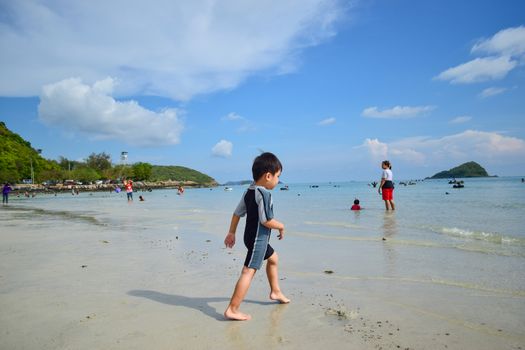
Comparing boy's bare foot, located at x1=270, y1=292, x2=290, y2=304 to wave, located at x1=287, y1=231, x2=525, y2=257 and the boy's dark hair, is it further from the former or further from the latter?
wave, located at x1=287, y1=231, x2=525, y2=257

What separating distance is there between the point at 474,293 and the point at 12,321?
5.03m

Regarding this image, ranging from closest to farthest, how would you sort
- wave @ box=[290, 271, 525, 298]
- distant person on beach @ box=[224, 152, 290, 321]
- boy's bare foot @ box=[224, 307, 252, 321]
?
boy's bare foot @ box=[224, 307, 252, 321] < distant person on beach @ box=[224, 152, 290, 321] < wave @ box=[290, 271, 525, 298]

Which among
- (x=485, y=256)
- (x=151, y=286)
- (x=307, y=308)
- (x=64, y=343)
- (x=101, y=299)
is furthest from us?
(x=485, y=256)

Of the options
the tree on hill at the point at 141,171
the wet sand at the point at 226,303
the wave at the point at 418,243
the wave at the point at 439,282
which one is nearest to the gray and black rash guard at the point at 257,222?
the wet sand at the point at 226,303

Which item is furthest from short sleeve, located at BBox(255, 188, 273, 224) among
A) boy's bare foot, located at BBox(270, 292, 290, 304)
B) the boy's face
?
boy's bare foot, located at BBox(270, 292, 290, 304)

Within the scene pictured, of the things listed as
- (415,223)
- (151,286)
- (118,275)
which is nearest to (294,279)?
(151,286)

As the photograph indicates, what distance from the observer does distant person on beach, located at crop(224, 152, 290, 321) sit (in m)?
3.55

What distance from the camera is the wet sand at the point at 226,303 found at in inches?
116

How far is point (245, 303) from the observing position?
3.96m

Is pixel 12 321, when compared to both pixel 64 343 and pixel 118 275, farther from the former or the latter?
pixel 118 275

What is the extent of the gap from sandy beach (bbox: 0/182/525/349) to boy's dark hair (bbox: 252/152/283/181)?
1.46 meters

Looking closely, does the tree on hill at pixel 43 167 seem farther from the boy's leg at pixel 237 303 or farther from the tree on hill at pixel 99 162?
the boy's leg at pixel 237 303

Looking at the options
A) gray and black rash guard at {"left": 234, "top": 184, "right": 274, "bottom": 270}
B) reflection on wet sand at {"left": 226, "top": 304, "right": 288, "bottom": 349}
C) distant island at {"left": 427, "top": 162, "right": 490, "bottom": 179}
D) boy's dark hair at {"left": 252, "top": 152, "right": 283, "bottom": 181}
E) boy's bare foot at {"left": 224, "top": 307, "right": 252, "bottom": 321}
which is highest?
distant island at {"left": 427, "top": 162, "right": 490, "bottom": 179}

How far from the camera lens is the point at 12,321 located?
133 inches
